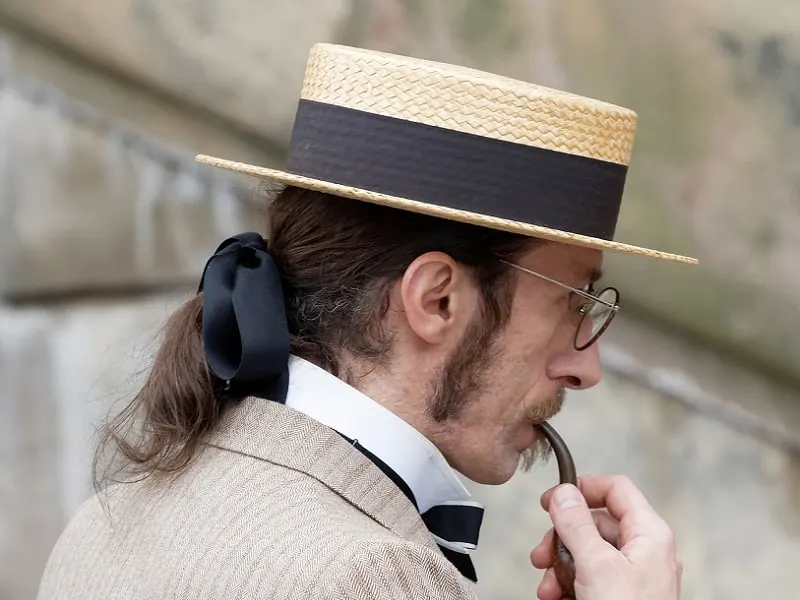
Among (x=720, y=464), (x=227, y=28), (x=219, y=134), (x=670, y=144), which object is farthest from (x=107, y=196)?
(x=720, y=464)

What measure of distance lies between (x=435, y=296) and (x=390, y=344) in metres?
0.11

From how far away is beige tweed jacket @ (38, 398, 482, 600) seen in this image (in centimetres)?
127

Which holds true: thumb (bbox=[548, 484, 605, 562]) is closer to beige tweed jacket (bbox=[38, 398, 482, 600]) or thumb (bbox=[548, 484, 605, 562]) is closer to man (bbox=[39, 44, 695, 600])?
man (bbox=[39, 44, 695, 600])

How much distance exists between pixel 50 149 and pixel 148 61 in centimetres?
Answer: 45

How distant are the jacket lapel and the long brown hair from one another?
9cm

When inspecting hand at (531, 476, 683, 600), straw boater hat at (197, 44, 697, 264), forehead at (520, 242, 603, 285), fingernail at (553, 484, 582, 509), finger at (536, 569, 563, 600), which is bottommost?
finger at (536, 569, 563, 600)

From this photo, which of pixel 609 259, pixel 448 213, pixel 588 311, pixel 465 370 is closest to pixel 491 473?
pixel 465 370

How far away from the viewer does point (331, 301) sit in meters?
1.72

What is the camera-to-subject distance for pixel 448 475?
5.59ft

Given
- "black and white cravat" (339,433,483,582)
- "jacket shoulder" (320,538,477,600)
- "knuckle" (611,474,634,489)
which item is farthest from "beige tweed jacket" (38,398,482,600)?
"knuckle" (611,474,634,489)

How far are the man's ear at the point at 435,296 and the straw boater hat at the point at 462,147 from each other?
0.10m

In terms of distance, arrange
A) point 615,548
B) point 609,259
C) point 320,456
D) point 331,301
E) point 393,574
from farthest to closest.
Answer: point 609,259, point 331,301, point 615,548, point 320,456, point 393,574

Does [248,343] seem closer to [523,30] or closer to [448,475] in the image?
[448,475]

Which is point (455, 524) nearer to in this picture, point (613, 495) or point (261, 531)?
point (613, 495)
